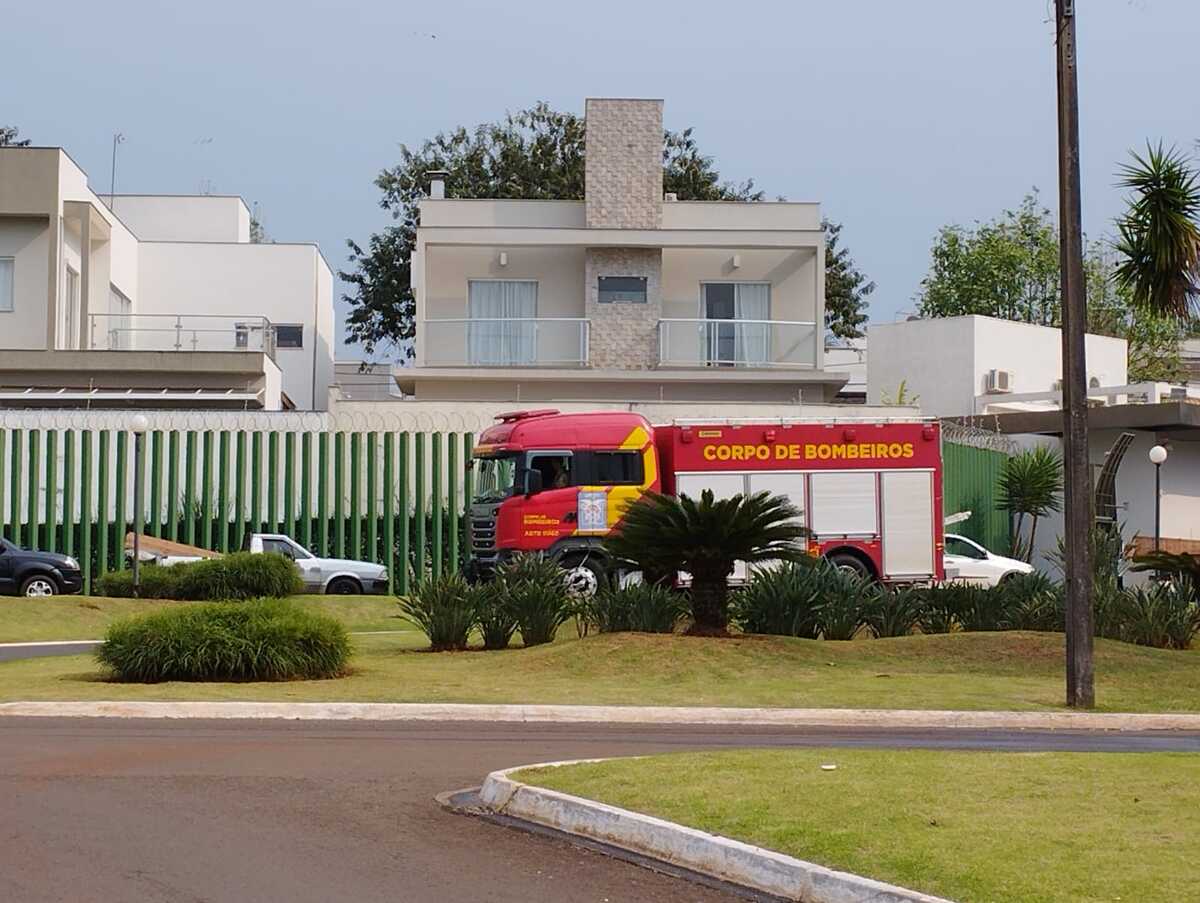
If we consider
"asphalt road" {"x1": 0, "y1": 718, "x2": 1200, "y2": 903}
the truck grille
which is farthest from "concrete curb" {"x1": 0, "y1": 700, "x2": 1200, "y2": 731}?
the truck grille

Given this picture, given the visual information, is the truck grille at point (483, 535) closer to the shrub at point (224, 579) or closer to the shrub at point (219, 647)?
the shrub at point (224, 579)

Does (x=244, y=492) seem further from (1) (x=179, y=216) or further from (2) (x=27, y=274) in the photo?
(1) (x=179, y=216)

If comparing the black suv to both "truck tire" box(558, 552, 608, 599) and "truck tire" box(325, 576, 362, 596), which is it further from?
"truck tire" box(558, 552, 608, 599)

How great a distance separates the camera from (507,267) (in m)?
44.6

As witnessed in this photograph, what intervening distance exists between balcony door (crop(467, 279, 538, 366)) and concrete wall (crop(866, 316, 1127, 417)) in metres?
14.0

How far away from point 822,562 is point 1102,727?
7.87m

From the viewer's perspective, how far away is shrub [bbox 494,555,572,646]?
20328 mm

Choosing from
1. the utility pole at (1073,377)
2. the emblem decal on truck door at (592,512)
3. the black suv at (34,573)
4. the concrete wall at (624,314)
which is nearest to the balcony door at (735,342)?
the concrete wall at (624,314)

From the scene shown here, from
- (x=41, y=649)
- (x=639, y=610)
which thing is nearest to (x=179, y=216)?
(x=41, y=649)

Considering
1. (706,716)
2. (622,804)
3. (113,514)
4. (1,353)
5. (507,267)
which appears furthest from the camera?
(507,267)

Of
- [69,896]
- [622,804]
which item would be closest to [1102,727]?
[622,804]

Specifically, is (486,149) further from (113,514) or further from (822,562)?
(822,562)

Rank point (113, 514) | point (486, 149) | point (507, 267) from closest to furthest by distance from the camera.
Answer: point (113, 514) → point (507, 267) → point (486, 149)

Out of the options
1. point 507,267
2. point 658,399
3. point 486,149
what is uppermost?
point 486,149
